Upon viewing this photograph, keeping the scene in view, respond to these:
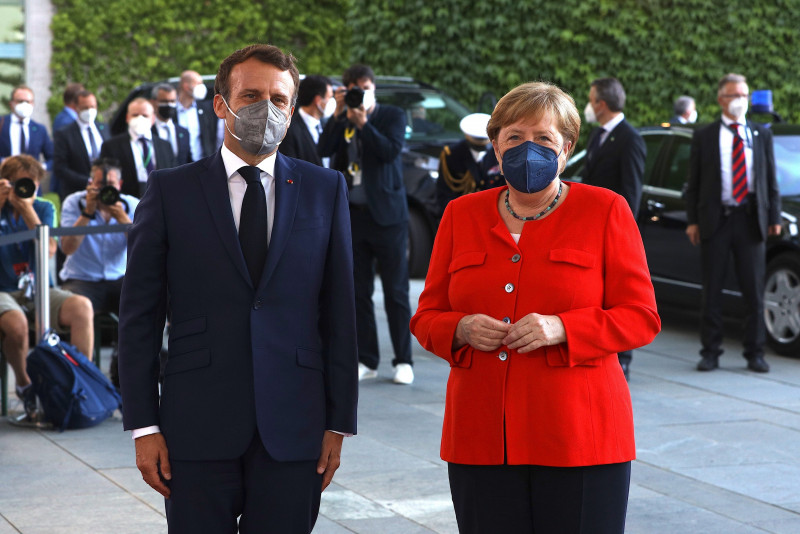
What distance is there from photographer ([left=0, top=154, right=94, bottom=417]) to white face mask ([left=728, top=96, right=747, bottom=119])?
4906 millimetres

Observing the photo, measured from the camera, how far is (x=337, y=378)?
3285 millimetres

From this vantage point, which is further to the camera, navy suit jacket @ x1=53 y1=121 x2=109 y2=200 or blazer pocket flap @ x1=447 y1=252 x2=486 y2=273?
navy suit jacket @ x1=53 y1=121 x2=109 y2=200

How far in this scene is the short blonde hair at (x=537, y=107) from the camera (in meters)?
3.36

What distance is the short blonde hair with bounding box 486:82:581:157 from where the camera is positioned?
3355 mm

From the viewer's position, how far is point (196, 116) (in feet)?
41.7

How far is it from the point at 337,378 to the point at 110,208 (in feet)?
18.3

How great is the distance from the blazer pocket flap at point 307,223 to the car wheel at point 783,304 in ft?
23.4

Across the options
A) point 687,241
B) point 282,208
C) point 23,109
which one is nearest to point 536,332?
point 282,208

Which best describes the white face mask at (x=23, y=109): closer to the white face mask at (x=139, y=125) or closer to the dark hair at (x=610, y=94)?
the white face mask at (x=139, y=125)

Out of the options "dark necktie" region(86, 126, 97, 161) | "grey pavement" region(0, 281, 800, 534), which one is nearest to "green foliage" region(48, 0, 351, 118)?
"dark necktie" region(86, 126, 97, 161)

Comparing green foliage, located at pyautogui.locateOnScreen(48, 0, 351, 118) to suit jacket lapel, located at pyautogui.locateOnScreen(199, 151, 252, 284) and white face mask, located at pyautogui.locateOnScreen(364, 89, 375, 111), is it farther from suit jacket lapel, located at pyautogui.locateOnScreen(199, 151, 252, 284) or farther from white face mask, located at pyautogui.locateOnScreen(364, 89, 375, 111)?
suit jacket lapel, located at pyautogui.locateOnScreen(199, 151, 252, 284)

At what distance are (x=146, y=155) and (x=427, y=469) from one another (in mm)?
5274

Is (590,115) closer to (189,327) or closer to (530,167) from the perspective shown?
(530,167)

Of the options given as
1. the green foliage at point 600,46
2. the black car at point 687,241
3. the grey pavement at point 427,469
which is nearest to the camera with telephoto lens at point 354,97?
the grey pavement at point 427,469
